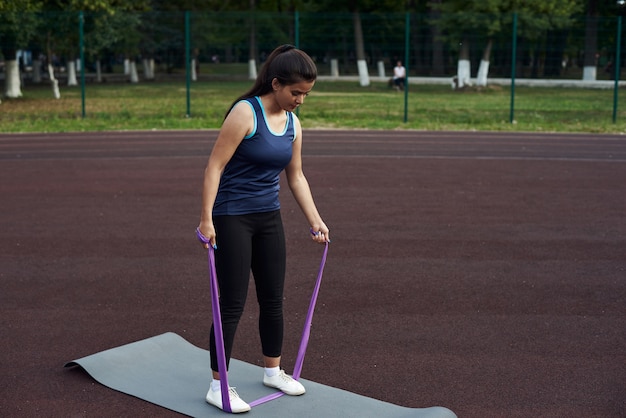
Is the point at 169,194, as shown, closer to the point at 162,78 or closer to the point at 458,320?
the point at 458,320

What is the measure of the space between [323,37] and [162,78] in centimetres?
2282

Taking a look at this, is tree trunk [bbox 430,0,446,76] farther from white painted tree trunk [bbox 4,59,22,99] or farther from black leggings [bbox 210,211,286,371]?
black leggings [bbox 210,211,286,371]

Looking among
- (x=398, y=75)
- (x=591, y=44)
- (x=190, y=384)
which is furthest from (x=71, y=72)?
(x=190, y=384)

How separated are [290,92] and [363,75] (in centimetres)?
3609

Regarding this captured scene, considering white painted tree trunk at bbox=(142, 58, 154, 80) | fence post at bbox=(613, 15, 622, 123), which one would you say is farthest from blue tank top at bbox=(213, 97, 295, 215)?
white painted tree trunk at bbox=(142, 58, 154, 80)

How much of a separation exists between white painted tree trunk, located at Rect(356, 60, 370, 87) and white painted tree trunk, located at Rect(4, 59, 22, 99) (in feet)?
47.0

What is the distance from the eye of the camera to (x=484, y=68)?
3441 centimetres

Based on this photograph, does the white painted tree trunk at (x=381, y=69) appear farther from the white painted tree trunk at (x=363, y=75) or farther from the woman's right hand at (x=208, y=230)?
the woman's right hand at (x=208, y=230)

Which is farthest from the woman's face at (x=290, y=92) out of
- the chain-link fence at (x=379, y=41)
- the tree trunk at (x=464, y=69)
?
the tree trunk at (x=464, y=69)

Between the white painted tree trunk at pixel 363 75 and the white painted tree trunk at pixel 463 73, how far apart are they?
4.36 m

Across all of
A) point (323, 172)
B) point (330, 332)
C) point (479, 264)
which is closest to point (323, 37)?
point (323, 172)

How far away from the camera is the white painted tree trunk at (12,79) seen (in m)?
30.0

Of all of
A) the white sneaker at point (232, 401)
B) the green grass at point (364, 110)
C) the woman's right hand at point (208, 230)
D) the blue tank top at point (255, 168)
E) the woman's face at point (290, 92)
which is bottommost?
the white sneaker at point (232, 401)

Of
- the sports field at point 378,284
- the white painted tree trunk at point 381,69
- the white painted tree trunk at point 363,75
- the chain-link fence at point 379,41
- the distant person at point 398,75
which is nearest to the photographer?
the sports field at point 378,284
